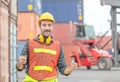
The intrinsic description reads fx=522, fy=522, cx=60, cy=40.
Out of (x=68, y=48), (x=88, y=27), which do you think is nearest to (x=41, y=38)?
(x=88, y=27)

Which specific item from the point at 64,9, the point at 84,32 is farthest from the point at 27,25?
the point at 64,9

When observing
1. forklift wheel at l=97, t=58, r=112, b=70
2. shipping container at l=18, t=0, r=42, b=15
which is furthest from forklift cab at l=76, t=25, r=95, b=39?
shipping container at l=18, t=0, r=42, b=15

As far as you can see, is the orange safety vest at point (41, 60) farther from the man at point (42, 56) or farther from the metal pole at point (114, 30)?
the metal pole at point (114, 30)

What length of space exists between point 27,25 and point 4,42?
20.4m

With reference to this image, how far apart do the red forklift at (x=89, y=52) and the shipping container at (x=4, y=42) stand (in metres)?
17.4

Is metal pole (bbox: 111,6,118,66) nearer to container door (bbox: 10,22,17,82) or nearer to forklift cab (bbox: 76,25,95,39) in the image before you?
forklift cab (bbox: 76,25,95,39)

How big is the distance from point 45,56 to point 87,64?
865 inches

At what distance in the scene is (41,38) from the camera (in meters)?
5.43

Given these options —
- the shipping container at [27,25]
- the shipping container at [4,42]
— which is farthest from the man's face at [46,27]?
the shipping container at [27,25]

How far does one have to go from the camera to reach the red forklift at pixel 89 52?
26.7 meters

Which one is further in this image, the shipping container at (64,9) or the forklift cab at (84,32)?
the shipping container at (64,9)

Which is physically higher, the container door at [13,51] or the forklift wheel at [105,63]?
the container door at [13,51]

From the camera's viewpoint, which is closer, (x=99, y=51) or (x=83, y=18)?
(x=99, y=51)

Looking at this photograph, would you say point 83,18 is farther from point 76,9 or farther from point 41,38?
point 41,38
